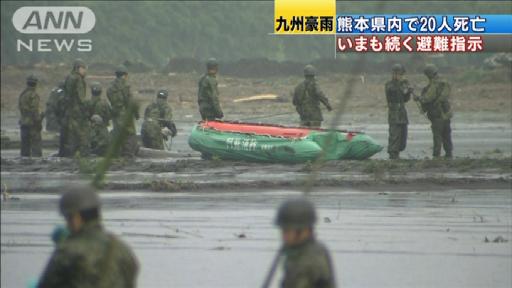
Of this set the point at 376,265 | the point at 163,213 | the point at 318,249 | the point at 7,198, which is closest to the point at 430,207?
the point at 163,213

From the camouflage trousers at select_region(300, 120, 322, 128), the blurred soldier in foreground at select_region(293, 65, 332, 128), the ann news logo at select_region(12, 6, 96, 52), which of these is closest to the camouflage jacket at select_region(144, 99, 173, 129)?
the blurred soldier in foreground at select_region(293, 65, 332, 128)

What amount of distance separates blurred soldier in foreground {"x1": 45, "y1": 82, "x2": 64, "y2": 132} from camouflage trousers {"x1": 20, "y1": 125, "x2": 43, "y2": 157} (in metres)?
0.49

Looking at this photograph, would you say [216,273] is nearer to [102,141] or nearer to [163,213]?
[163,213]

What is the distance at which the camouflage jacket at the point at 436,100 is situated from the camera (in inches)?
885

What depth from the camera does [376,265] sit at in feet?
40.2

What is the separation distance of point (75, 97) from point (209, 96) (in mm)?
2314

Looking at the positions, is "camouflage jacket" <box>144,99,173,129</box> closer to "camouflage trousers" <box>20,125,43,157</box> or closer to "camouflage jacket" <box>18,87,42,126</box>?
"camouflage jacket" <box>18,87,42,126</box>

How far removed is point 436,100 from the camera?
2253cm

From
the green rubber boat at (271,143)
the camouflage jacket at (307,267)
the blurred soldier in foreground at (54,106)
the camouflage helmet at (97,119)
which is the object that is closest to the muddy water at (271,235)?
the green rubber boat at (271,143)

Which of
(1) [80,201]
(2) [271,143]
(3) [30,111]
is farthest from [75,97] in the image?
(1) [80,201]

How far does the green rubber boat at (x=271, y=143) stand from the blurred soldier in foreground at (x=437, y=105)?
1.27m

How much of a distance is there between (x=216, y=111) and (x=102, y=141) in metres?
2.11

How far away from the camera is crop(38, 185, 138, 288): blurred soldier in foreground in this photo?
6.31 meters

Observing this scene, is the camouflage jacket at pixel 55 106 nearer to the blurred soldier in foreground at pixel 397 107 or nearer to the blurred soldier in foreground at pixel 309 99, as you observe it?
the blurred soldier in foreground at pixel 309 99
